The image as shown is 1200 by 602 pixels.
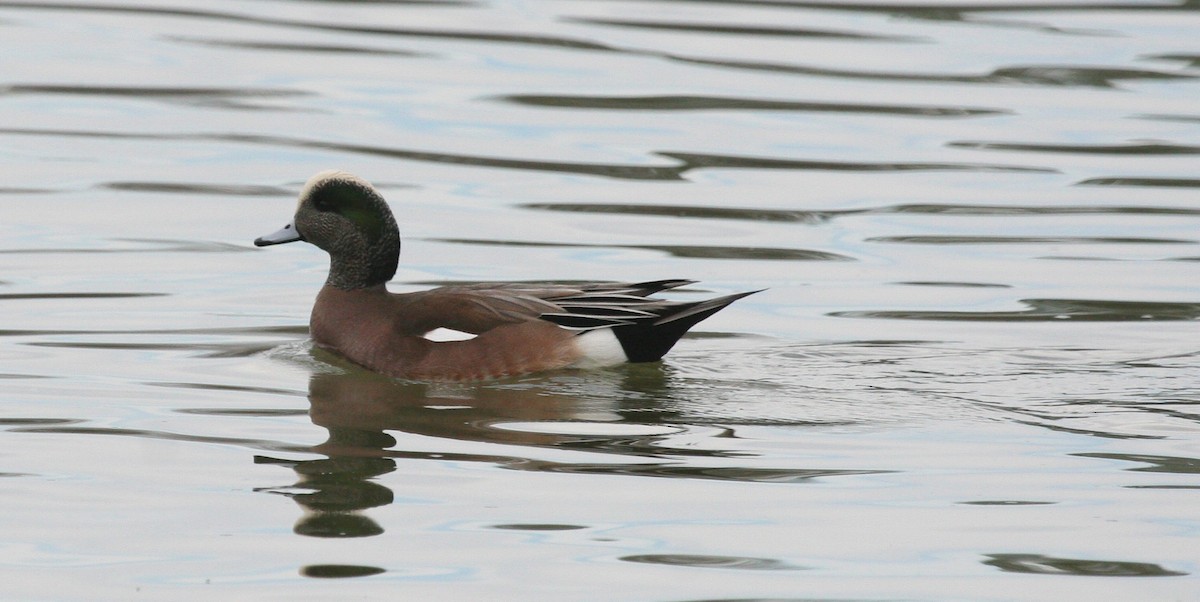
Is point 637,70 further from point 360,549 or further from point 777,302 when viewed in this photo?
point 360,549

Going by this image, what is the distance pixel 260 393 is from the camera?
283 inches

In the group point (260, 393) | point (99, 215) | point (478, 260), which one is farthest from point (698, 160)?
point (260, 393)

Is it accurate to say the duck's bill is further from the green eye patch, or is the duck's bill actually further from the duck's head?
the green eye patch

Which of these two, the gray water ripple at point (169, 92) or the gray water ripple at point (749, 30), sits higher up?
the gray water ripple at point (749, 30)

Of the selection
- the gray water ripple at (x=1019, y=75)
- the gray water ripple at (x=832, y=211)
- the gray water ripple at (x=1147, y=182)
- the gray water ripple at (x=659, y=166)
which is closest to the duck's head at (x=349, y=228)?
the gray water ripple at (x=832, y=211)

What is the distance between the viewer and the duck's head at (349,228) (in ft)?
26.3

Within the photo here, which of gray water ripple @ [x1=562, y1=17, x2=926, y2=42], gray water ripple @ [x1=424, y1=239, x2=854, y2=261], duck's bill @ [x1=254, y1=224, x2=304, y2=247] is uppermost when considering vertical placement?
gray water ripple @ [x1=562, y1=17, x2=926, y2=42]

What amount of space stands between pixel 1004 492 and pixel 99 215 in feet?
19.6

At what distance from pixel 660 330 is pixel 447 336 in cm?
82

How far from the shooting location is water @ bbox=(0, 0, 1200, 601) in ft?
17.5

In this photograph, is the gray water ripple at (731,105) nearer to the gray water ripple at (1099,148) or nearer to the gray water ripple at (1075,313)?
the gray water ripple at (1099,148)

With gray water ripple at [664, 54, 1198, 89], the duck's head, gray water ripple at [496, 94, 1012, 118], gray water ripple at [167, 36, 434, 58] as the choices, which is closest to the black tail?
the duck's head

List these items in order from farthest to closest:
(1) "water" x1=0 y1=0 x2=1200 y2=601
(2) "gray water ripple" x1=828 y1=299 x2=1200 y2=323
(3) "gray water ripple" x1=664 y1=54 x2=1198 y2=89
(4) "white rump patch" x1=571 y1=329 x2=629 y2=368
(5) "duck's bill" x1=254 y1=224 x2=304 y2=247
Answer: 1. (3) "gray water ripple" x1=664 y1=54 x2=1198 y2=89
2. (2) "gray water ripple" x1=828 y1=299 x2=1200 y2=323
3. (5) "duck's bill" x1=254 y1=224 x2=304 y2=247
4. (4) "white rump patch" x1=571 y1=329 x2=629 y2=368
5. (1) "water" x1=0 y1=0 x2=1200 y2=601

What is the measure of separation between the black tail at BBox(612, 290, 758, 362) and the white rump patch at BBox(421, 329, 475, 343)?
1.88 feet
